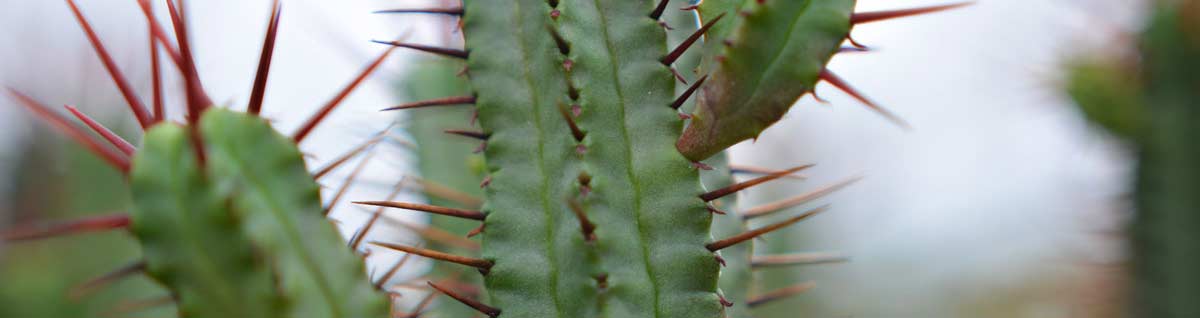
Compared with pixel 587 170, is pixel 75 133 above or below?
above

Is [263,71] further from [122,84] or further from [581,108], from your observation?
[581,108]

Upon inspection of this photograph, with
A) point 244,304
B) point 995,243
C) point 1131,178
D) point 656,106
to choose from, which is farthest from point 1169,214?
point 995,243

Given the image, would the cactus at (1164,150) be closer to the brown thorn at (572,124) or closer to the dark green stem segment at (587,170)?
the dark green stem segment at (587,170)

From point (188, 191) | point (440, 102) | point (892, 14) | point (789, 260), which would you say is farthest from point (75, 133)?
point (789, 260)

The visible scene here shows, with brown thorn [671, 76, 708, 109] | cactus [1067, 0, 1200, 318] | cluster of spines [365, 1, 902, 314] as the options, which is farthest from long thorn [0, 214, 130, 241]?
cactus [1067, 0, 1200, 318]

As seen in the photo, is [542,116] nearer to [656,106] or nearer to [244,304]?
[656,106]

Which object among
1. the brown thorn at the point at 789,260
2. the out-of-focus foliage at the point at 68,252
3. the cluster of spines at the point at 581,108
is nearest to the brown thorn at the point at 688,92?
the cluster of spines at the point at 581,108
